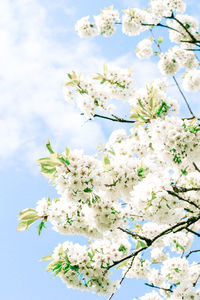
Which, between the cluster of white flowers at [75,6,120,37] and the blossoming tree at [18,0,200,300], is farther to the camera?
the cluster of white flowers at [75,6,120,37]

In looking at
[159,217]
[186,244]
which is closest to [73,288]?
[159,217]

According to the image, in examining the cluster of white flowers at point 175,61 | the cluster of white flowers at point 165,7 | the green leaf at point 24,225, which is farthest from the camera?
the cluster of white flowers at point 175,61

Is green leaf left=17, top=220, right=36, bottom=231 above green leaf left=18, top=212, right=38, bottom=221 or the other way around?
the other way around

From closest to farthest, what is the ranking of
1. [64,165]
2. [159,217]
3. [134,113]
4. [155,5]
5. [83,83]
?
[64,165] < [159,217] < [134,113] < [83,83] < [155,5]

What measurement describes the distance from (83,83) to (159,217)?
2.91 metres

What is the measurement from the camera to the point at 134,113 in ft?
11.4

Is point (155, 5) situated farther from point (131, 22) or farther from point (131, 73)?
point (131, 73)

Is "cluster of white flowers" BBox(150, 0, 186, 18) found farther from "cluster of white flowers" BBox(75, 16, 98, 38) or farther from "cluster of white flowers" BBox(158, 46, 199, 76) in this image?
"cluster of white flowers" BBox(75, 16, 98, 38)

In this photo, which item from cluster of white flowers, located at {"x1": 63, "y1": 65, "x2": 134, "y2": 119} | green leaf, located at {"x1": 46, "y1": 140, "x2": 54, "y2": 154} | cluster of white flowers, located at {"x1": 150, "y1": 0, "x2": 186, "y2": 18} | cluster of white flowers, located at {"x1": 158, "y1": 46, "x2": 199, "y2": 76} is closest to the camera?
green leaf, located at {"x1": 46, "y1": 140, "x2": 54, "y2": 154}

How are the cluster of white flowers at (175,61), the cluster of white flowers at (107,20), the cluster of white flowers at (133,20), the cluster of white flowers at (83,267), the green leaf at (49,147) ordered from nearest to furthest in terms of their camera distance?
the green leaf at (49,147), the cluster of white flowers at (83,267), the cluster of white flowers at (133,20), the cluster of white flowers at (107,20), the cluster of white flowers at (175,61)

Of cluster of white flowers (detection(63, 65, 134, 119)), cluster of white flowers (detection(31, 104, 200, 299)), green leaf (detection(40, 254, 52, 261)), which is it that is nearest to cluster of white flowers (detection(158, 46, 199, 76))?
cluster of white flowers (detection(63, 65, 134, 119))

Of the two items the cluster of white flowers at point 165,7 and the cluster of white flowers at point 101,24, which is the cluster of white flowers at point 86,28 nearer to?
the cluster of white flowers at point 101,24

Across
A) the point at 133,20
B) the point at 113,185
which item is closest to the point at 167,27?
the point at 133,20

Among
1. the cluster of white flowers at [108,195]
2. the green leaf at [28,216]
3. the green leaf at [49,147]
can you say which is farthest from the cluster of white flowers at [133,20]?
the green leaf at [28,216]
